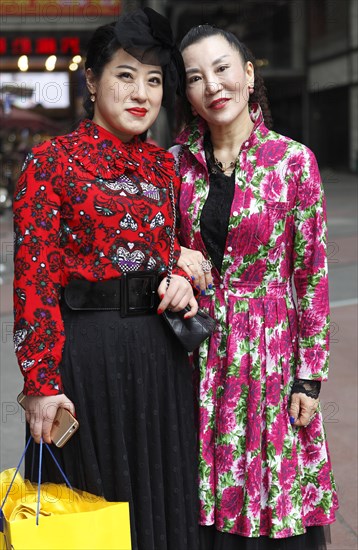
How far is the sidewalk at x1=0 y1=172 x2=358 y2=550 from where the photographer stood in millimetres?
3924

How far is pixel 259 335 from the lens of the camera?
2637mm

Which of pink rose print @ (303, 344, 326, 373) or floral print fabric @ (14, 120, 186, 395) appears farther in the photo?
pink rose print @ (303, 344, 326, 373)

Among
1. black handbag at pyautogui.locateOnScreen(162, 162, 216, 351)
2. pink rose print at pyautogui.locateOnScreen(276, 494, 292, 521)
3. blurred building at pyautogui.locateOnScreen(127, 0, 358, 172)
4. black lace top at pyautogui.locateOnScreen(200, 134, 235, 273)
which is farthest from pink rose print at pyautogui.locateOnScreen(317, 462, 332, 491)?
blurred building at pyautogui.locateOnScreen(127, 0, 358, 172)

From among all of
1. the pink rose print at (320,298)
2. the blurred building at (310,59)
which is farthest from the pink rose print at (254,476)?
the blurred building at (310,59)

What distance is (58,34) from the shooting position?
22859 millimetres

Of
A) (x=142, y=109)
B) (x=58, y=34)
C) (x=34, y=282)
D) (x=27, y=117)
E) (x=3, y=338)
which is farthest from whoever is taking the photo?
(x=58, y=34)

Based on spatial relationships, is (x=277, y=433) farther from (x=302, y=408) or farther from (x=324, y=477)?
(x=324, y=477)

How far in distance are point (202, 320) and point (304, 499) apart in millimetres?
712

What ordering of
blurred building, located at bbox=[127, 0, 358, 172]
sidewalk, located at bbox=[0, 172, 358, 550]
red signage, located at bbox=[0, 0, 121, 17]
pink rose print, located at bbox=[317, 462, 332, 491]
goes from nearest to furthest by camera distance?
pink rose print, located at bbox=[317, 462, 332, 491], sidewalk, located at bbox=[0, 172, 358, 550], red signage, located at bbox=[0, 0, 121, 17], blurred building, located at bbox=[127, 0, 358, 172]

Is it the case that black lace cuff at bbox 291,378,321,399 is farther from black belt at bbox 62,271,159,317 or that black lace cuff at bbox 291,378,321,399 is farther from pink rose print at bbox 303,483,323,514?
black belt at bbox 62,271,159,317

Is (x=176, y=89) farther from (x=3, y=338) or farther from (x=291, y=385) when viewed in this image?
(x=3, y=338)

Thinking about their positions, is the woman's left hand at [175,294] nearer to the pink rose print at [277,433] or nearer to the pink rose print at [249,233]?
the pink rose print at [249,233]

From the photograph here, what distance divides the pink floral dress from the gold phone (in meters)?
0.50

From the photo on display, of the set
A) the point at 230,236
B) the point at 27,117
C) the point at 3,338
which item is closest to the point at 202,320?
the point at 230,236
